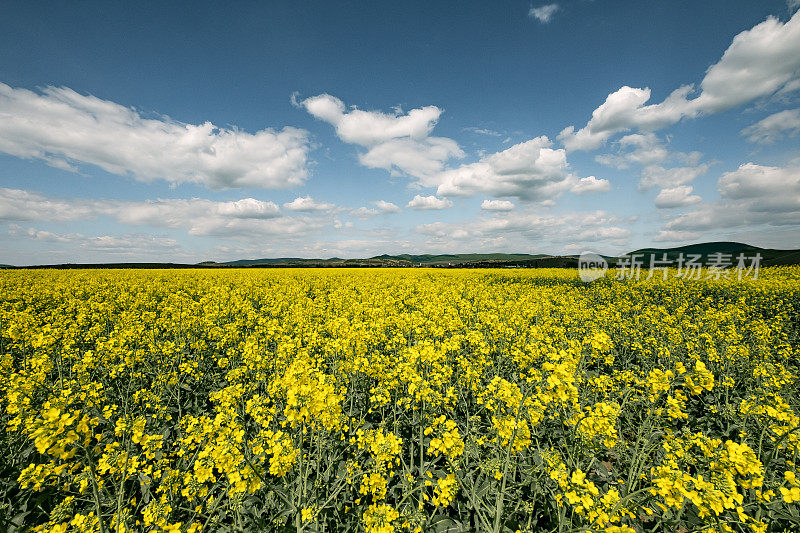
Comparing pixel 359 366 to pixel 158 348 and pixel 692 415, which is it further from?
pixel 692 415

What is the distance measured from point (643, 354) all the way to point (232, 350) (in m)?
11.7

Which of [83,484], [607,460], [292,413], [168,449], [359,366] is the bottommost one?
[607,460]

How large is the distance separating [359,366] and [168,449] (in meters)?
3.62

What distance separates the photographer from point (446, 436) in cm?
353

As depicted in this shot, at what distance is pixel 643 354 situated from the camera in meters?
8.78

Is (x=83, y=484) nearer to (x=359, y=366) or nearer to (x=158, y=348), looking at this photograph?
(x=359, y=366)

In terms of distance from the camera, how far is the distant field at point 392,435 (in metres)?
3.29

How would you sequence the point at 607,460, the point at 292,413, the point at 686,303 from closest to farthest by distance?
the point at 292,413, the point at 607,460, the point at 686,303

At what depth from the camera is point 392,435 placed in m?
3.76

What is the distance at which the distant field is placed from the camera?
329 cm

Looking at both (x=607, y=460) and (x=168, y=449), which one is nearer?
(x=168, y=449)

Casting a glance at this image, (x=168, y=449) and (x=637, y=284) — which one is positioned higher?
(x=637, y=284)

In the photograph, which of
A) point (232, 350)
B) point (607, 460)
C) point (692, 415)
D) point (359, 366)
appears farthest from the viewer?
point (232, 350)

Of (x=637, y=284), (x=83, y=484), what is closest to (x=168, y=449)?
(x=83, y=484)
